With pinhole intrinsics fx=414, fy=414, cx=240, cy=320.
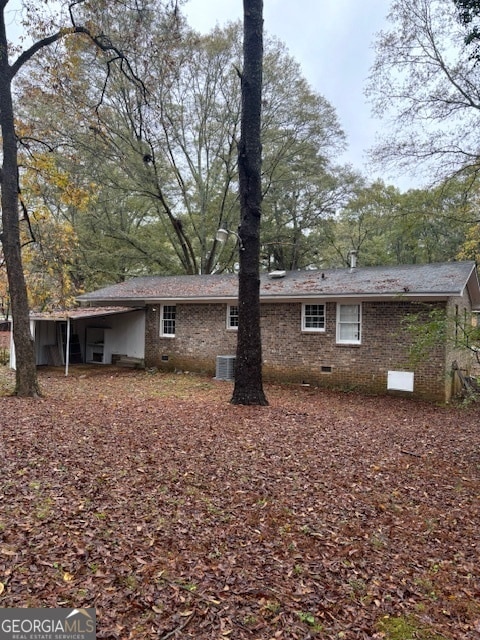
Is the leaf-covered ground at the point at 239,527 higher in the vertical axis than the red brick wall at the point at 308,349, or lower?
lower

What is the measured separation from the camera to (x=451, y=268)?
1191cm

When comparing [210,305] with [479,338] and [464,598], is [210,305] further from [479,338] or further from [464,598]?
[464,598]

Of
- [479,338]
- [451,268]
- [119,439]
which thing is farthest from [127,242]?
[479,338]

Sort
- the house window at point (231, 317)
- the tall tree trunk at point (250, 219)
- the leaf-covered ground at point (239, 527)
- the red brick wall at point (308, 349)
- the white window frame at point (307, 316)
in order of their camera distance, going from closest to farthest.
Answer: the leaf-covered ground at point (239, 527)
the tall tree trunk at point (250, 219)
the red brick wall at point (308, 349)
the white window frame at point (307, 316)
the house window at point (231, 317)

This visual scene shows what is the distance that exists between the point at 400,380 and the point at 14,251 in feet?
32.2

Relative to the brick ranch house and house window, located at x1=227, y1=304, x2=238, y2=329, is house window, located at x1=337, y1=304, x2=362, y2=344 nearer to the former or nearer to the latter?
the brick ranch house

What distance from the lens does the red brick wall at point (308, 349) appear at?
11297 millimetres

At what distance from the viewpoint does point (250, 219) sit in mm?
9266

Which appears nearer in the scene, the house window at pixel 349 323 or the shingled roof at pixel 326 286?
the shingled roof at pixel 326 286

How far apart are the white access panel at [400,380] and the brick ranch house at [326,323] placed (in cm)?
3

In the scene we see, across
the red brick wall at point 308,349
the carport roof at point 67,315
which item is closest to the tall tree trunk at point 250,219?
the red brick wall at point 308,349

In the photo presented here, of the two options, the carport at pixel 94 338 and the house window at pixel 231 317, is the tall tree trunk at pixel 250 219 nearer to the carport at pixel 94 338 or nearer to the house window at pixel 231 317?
the house window at pixel 231 317

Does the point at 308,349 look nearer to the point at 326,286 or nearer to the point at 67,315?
the point at 326,286

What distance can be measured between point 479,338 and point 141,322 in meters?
12.4
